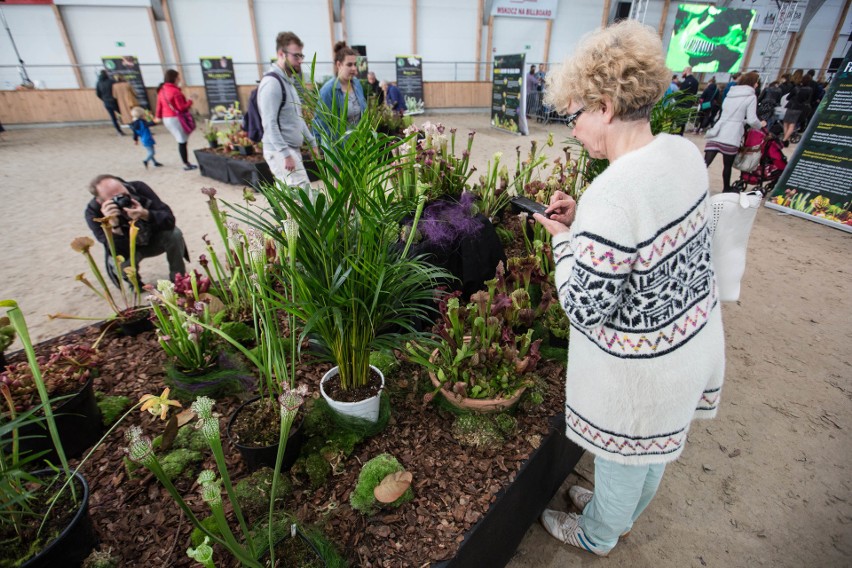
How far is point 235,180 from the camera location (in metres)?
6.16

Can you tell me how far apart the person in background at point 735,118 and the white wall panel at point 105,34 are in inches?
574

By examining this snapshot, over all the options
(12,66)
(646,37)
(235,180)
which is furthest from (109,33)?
(646,37)

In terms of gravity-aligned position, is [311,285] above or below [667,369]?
above

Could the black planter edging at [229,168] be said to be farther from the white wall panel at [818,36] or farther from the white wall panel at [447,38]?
the white wall panel at [818,36]

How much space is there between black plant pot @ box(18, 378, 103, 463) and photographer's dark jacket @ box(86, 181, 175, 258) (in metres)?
1.70

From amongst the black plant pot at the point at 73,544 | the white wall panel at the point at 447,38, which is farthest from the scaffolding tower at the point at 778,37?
the black plant pot at the point at 73,544

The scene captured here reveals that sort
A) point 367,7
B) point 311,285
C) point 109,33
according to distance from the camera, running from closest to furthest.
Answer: point 311,285, point 109,33, point 367,7

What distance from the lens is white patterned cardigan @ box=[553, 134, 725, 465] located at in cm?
98

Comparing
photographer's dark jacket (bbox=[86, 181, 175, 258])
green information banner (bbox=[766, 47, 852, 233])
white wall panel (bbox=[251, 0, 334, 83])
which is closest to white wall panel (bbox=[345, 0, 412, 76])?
white wall panel (bbox=[251, 0, 334, 83])

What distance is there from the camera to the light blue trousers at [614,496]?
131 centimetres

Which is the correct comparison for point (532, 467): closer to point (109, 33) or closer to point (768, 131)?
point (768, 131)

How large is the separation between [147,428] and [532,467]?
151 cm

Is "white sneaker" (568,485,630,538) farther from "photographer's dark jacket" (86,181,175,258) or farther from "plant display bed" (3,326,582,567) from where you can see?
"photographer's dark jacket" (86,181,175,258)

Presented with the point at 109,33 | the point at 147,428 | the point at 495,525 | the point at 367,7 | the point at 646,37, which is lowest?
the point at 495,525
